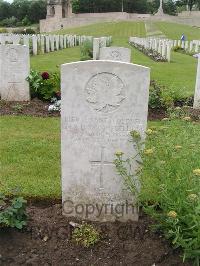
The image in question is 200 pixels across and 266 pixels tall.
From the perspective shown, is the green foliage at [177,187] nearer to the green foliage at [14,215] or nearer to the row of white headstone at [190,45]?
the green foliage at [14,215]

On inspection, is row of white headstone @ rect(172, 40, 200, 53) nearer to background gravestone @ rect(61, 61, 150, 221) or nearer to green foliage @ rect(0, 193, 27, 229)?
background gravestone @ rect(61, 61, 150, 221)

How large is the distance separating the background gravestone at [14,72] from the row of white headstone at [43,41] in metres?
9.47

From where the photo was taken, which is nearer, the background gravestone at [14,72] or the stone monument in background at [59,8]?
the background gravestone at [14,72]

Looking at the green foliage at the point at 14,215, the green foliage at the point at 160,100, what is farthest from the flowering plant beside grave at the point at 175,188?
the green foliage at the point at 160,100

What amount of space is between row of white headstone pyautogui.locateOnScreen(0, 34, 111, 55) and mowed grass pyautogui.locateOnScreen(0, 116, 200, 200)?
1148cm

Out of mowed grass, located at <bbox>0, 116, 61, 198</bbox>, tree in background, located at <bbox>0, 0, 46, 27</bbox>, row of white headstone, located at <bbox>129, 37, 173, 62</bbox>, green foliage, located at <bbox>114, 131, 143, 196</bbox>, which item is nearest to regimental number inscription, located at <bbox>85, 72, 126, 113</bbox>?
green foliage, located at <bbox>114, 131, 143, 196</bbox>

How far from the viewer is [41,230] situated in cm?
386

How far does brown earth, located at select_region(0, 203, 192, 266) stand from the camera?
3496mm

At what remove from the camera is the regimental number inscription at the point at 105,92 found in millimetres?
3666

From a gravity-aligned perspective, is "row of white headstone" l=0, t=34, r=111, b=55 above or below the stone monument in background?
below

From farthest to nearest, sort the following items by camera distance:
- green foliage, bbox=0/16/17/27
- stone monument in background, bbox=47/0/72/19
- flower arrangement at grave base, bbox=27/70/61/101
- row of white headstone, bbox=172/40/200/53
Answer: green foliage, bbox=0/16/17/27 < stone monument in background, bbox=47/0/72/19 < row of white headstone, bbox=172/40/200/53 < flower arrangement at grave base, bbox=27/70/61/101

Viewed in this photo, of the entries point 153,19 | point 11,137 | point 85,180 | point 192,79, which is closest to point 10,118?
point 11,137

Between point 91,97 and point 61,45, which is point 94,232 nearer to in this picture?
point 91,97

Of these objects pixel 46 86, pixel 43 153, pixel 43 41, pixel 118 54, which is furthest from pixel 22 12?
pixel 43 153
